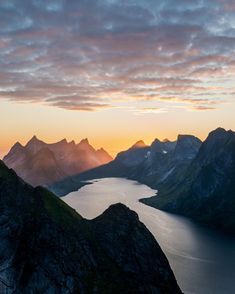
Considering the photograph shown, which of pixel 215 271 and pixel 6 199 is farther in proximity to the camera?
pixel 215 271

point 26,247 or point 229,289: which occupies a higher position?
point 26,247

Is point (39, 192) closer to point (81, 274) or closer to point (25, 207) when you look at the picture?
point (25, 207)

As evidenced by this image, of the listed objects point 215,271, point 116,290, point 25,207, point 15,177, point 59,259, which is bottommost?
point 215,271

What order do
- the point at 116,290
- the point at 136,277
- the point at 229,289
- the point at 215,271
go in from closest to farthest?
the point at 116,290 → the point at 136,277 → the point at 229,289 → the point at 215,271

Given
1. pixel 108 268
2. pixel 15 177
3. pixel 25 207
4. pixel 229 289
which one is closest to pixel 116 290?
pixel 108 268

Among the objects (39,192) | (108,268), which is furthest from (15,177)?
(108,268)

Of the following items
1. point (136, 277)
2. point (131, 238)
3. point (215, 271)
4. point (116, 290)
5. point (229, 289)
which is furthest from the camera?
point (215, 271)
